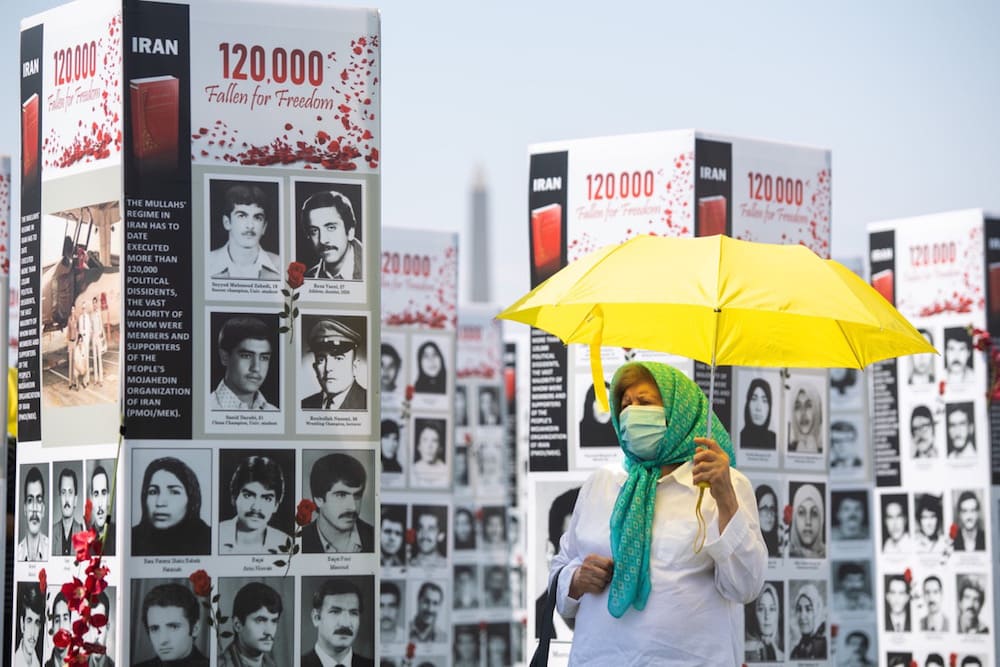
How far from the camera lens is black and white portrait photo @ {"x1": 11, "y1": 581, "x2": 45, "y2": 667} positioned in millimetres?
5699

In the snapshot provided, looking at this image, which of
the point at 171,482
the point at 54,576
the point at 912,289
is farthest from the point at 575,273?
the point at 912,289

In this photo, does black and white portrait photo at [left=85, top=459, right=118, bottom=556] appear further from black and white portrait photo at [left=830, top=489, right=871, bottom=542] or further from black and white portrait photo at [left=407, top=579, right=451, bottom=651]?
black and white portrait photo at [left=830, top=489, right=871, bottom=542]

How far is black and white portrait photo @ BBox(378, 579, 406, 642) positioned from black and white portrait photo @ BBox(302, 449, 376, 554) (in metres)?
5.98

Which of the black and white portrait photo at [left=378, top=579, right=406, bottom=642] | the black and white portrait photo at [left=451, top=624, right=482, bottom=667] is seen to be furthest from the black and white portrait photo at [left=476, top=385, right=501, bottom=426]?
the black and white portrait photo at [left=378, top=579, right=406, bottom=642]

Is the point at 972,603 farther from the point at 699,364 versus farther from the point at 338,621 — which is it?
the point at 338,621

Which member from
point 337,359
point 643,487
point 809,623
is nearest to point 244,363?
point 337,359

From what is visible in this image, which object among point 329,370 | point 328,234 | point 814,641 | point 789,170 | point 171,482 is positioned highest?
point 789,170

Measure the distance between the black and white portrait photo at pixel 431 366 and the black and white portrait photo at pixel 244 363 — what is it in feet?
19.8

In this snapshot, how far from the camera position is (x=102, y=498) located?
5.40 m

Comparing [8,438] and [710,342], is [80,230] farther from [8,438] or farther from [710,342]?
[8,438]

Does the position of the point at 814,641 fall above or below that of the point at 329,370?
below

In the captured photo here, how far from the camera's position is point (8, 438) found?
7934 mm

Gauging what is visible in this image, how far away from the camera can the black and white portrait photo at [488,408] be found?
16.3 metres

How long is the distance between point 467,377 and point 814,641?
8.40 metres
